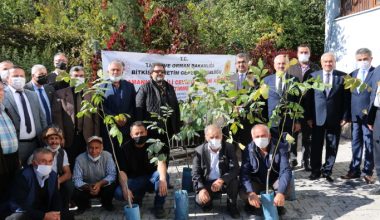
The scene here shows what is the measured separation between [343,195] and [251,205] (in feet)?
4.94

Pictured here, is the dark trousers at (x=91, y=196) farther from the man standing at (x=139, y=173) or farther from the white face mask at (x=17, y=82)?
the white face mask at (x=17, y=82)

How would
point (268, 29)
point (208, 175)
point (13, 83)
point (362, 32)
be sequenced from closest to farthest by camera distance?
1. point (13, 83)
2. point (208, 175)
3. point (362, 32)
4. point (268, 29)

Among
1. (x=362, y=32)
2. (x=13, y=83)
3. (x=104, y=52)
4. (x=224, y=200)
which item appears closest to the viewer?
(x=13, y=83)

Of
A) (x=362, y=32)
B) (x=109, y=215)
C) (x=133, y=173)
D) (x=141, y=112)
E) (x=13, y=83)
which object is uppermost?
(x=362, y=32)

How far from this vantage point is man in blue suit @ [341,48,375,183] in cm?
571

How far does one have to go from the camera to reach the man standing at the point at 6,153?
13.4 feet

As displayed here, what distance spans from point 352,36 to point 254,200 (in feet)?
24.0

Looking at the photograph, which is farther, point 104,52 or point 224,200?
point 104,52

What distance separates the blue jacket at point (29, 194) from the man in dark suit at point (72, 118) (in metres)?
1.04

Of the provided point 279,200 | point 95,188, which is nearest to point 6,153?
point 95,188

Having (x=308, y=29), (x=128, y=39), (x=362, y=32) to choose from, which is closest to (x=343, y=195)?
(x=128, y=39)

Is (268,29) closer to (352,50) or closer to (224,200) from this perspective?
(352,50)

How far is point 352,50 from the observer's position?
10375 mm

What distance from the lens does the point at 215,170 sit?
15.8ft
